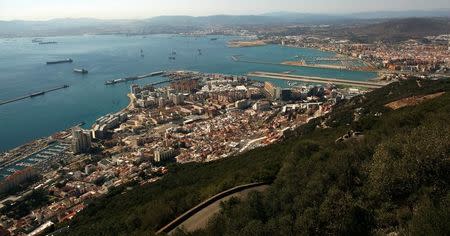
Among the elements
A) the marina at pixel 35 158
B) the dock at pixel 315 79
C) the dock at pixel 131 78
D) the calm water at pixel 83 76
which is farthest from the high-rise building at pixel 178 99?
the dock at pixel 315 79

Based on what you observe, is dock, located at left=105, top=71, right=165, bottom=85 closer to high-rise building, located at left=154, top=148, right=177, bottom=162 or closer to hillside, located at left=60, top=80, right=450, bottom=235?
high-rise building, located at left=154, top=148, right=177, bottom=162

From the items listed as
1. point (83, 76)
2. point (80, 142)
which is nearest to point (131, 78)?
point (83, 76)

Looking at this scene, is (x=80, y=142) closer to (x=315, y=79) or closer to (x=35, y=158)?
(x=35, y=158)

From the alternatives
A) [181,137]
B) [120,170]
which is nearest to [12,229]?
[120,170]

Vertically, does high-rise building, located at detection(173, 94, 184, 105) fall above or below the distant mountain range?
below

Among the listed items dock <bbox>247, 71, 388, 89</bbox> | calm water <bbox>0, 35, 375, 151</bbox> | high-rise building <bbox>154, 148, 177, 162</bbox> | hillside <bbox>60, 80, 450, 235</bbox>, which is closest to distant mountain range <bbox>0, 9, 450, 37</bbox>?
calm water <bbox>0, 35, 375, 151</bbox>

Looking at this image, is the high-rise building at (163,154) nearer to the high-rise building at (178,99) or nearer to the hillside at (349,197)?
the hillside at (349,197)

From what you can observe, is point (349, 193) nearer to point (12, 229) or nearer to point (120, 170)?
point (12, 229)
